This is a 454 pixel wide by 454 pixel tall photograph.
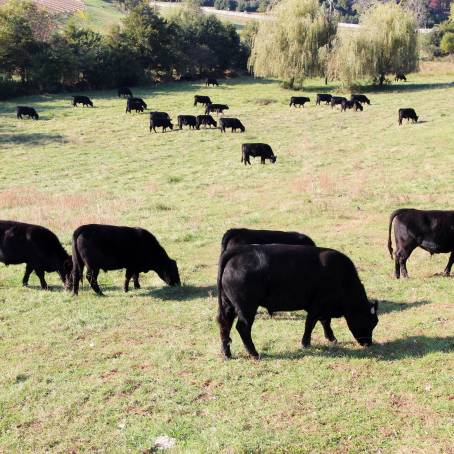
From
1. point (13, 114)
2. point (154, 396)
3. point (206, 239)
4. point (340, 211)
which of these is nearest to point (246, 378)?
point (154, 396)

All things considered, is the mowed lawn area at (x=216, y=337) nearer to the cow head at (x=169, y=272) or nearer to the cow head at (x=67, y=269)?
the cow head at (x=169, y=272)

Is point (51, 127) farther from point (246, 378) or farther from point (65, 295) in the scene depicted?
point (246, 378)

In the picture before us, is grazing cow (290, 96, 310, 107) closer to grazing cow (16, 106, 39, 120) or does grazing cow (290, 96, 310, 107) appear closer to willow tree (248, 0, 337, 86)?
willow tree (248, 0, 337, 86)

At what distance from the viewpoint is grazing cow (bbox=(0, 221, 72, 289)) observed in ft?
37.0

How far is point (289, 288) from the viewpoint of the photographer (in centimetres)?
753

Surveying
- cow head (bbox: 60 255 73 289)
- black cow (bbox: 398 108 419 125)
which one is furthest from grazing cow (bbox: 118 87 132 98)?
cow head (bbox: 60 255 73 289)

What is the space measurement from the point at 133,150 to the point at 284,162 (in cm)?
873

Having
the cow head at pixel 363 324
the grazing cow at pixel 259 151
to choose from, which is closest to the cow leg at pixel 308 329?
the cow head at pixel 363 324

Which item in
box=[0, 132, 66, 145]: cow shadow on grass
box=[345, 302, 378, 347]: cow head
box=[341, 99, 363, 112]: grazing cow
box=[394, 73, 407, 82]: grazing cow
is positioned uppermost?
box=[394, 73, 407, 82]: grazing cow

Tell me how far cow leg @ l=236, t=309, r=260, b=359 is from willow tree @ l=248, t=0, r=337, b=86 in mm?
42981

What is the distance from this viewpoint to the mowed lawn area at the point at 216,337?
602cm

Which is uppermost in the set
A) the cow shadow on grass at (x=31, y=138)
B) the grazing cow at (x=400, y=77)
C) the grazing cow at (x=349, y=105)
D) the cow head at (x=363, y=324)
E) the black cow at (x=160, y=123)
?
the grazing cow at (x=400, y=77)

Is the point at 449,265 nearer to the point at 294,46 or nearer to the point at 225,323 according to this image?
the point at 225,323

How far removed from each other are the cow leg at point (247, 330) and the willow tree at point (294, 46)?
42981 mm
